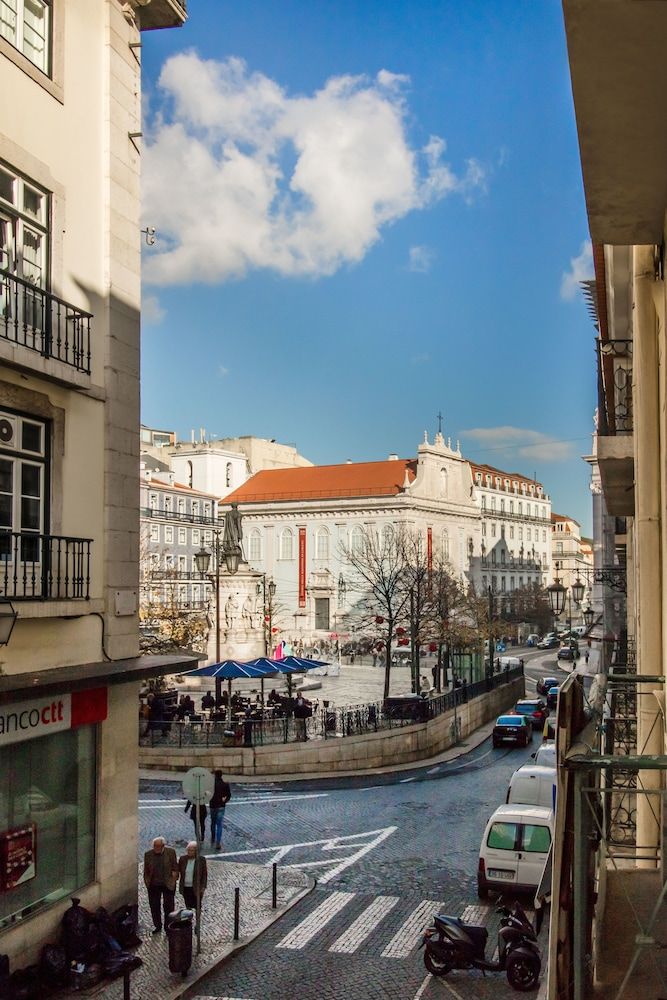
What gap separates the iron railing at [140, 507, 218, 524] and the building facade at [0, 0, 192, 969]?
66.4 m

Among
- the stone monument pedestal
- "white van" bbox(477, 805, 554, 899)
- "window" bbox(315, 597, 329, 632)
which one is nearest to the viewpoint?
Result: "white van" bbox(477, 805, 554, 899)

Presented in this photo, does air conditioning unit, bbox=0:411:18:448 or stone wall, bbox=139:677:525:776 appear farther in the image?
stone wall, bbox=139:677:525:776

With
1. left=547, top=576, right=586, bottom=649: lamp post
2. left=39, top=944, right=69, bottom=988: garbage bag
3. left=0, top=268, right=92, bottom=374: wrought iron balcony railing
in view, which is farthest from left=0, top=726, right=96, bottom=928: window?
left=547, top=576, right=586, bottom=649: lamp post

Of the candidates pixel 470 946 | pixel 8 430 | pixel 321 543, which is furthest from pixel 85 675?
pixel 321 543

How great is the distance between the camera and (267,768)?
94.5ft

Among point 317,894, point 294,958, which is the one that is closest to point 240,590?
point 317,894

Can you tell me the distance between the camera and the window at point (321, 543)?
9825 cm

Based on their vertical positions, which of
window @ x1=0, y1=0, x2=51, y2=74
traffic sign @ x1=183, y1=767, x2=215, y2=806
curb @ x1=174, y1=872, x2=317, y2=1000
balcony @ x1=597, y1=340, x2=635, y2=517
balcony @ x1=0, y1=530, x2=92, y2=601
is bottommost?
curb @ x1=174, y1=872, x2=317, y2=1000

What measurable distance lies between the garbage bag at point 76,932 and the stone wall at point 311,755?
52.0 feet

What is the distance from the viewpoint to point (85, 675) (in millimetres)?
12609

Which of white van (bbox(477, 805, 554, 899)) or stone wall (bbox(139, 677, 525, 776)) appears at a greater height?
white van (bbox(477, 805, 554, 899))

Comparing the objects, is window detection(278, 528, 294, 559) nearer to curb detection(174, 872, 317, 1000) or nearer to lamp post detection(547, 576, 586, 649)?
lamp post detection(547, 576, 586, 649)

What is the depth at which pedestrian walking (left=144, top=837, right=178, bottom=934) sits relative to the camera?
1480cm

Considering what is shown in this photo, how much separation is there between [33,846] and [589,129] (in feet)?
36.8
